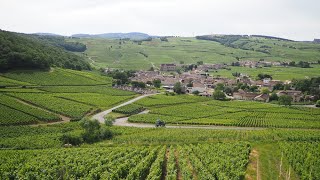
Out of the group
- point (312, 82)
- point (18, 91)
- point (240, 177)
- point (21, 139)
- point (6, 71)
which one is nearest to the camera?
point (240, 177)

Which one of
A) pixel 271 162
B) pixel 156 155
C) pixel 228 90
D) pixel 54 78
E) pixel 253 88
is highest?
pixel 54 78

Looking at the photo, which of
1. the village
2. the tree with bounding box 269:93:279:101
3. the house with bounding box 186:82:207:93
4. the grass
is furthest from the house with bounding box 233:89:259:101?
the grass

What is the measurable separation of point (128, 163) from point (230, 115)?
54.5 meters

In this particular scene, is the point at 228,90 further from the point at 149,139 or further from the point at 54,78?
the point at 149,139

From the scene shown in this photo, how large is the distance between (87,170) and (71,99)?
194ft

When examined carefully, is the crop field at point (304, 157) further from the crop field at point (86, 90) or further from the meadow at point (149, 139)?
the crop field at point (86, 90)

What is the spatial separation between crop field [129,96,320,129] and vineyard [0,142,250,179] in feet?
92.9

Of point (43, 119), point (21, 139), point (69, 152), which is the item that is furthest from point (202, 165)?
point (43, 119)

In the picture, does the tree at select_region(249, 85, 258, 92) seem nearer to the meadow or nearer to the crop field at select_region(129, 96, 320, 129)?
the crop field at select_region(129, 96, 320, 129)

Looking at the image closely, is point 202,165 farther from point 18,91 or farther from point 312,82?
point 312,82

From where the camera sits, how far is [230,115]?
94.1m

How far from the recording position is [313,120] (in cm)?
8619

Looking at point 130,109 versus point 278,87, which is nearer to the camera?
point 130,109

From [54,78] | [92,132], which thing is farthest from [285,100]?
[54,78]
